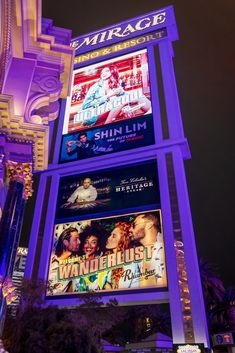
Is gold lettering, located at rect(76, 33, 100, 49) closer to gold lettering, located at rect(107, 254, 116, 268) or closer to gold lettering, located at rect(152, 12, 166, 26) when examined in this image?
gold lettering, located at rect(152, 12, 166, 26)

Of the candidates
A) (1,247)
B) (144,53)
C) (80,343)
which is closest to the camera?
(80,343)

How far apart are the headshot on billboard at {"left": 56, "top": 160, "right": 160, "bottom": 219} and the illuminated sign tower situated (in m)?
0.07

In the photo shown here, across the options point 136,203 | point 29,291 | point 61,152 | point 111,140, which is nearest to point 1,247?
point 29,291

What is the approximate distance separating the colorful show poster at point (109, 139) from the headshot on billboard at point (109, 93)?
0.64 metres

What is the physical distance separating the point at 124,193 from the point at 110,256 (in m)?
4.26

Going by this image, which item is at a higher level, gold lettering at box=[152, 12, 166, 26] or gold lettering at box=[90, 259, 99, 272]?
gold lettering at box=[152, 12, 166, 26]

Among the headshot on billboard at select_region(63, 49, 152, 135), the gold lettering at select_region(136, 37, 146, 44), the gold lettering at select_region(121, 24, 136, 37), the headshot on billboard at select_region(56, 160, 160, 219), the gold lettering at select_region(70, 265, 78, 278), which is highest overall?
the gold lettering at select_region(121, 24, 136, 37)

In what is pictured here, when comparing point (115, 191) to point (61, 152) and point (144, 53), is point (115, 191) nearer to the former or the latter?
point (61, 152)

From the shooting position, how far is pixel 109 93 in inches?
1038

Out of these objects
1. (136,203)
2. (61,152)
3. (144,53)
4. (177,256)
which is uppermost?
(144,53)

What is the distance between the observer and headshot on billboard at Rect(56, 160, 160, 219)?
65.8 feet

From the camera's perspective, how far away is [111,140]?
23.7m

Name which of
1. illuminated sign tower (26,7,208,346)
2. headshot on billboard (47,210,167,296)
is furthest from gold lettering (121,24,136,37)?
headshot on billboard (47,210,167,296)

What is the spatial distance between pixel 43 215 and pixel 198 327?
40.1ft
